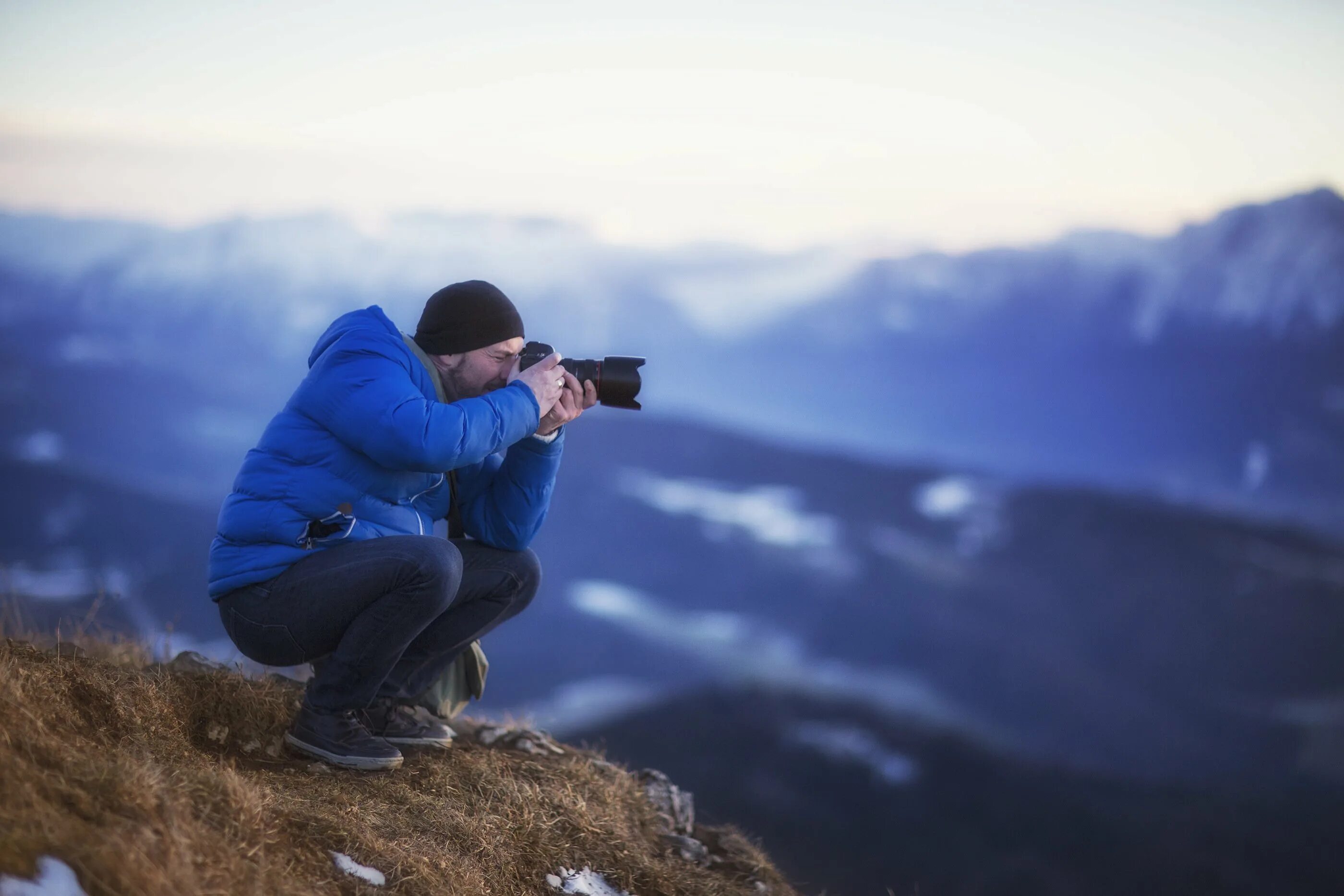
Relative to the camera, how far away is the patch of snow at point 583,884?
2.70 m

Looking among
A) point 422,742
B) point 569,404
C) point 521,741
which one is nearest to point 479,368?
point 569,404

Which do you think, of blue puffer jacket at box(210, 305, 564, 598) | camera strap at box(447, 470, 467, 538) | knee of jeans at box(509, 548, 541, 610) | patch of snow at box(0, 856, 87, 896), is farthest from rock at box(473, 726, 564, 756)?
patch of snow at box(0, 856, 87, 896)

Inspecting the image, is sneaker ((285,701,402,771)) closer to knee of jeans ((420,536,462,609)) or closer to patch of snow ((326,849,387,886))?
knee of jeans ((420,536,462,609))

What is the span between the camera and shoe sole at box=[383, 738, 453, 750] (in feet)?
10.4

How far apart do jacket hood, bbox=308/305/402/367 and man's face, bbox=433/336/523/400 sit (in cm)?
18

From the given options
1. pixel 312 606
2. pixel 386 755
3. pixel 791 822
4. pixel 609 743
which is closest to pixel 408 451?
pixel 312 606

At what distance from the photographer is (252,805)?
7.11ft

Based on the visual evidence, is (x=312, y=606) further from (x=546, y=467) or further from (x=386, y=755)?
(x=546, y=467)

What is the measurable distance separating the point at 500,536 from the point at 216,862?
136 centimetres

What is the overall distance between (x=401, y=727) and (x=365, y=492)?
86cm

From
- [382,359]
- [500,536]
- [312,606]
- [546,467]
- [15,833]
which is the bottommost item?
[15,833]

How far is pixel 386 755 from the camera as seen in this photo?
2887mm

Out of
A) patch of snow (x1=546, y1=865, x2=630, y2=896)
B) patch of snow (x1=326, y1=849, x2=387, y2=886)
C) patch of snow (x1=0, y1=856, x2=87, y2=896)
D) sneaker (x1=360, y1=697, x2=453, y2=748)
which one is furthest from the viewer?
sneaker (x1=360, y1=697, x2=453, y2=748)

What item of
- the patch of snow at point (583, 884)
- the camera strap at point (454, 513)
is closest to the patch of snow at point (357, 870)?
the patch of snow at point (583, 884)
